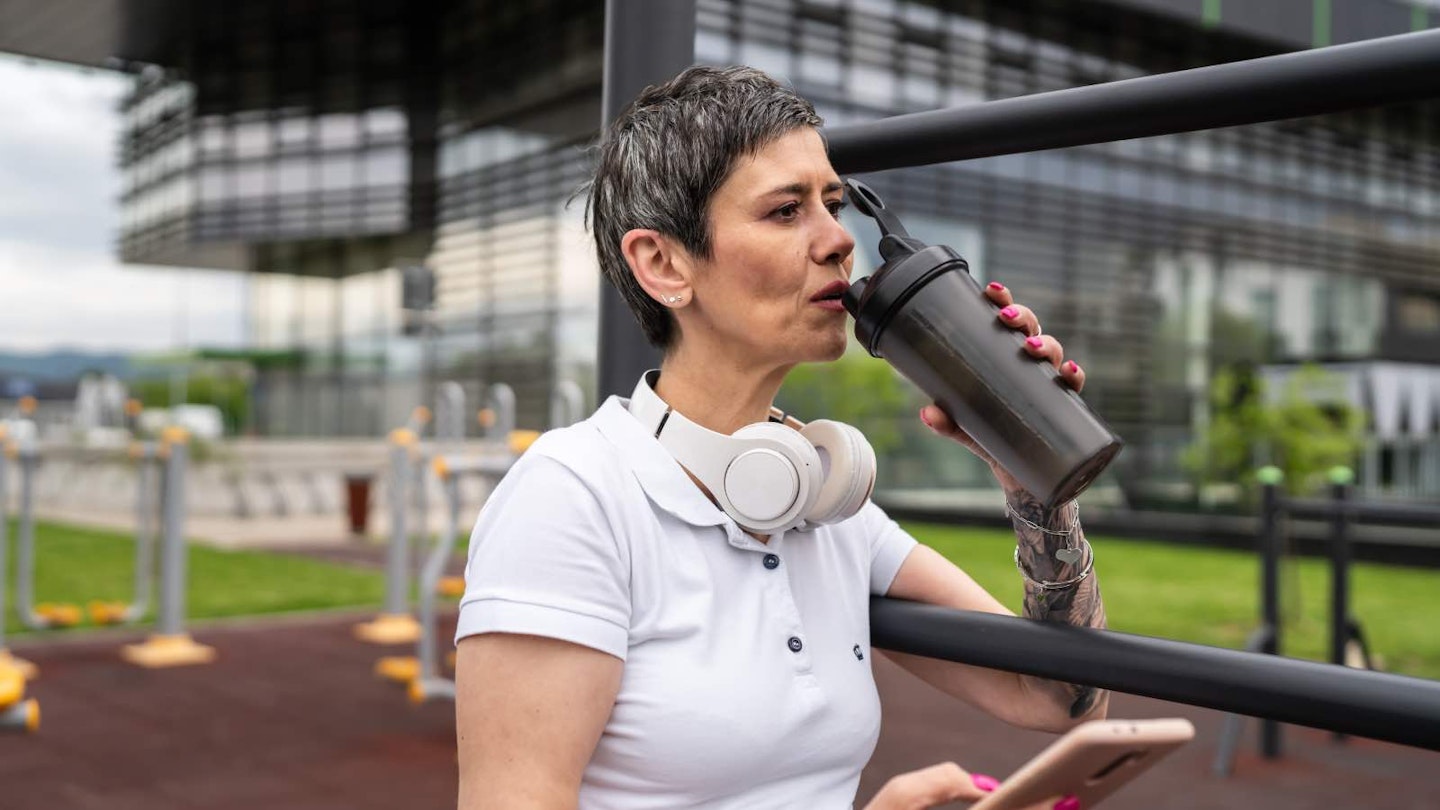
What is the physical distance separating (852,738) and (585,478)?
0.32 metres

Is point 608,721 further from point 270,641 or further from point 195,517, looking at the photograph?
point 195,517

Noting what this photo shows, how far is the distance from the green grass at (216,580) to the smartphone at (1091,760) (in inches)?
285

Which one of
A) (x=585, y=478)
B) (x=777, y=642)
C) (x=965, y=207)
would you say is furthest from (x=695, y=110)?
(x=965, y=207)

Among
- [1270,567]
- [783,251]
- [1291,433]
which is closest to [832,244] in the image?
[783,251]

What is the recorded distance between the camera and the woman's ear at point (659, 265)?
1067mm

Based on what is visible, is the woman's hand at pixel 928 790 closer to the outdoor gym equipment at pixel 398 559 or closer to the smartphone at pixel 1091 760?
the smartphone at pixel 1091 760

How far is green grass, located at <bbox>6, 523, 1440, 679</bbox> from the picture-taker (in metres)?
7.02

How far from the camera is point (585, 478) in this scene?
1.02 m

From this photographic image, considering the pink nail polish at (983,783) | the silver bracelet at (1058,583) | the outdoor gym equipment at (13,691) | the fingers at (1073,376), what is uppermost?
the fingers at (1073,376)

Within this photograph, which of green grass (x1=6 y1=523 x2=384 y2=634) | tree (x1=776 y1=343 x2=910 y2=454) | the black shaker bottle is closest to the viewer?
the black shaker bottle

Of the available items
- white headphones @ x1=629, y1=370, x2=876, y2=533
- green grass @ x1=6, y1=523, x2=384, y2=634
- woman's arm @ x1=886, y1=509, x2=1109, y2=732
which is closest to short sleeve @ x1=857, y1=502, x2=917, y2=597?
woman's arm @ x1=886, y1=509, x2=1109, y2=732

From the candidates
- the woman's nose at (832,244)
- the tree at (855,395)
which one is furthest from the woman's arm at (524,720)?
the tree at (855,395)

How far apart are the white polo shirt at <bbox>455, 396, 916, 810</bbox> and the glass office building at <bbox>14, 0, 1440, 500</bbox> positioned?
12.4 m

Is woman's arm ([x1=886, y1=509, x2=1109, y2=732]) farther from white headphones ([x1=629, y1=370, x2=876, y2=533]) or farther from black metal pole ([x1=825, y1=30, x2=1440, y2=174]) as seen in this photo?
black metal pole ([x1=825, y1=30, x2=1440, y2=174])
